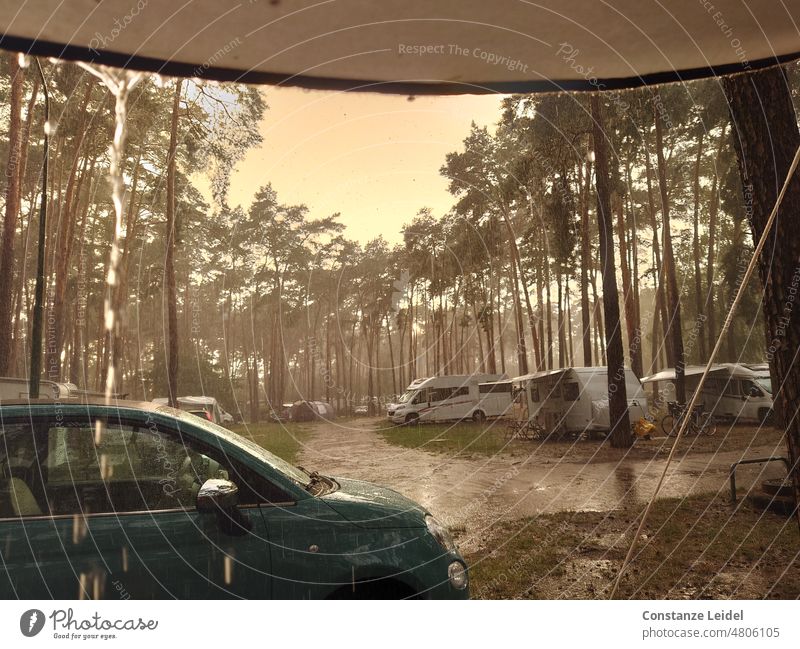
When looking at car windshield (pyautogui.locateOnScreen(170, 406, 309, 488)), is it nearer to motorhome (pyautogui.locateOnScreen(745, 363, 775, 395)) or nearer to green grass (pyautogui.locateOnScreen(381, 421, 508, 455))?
green grass (pyautogui.locateOnScreen(381, 421, 508, 455))

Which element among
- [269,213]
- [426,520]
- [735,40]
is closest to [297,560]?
[426,520]

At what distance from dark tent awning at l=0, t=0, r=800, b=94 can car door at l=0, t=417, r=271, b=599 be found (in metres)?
1.67

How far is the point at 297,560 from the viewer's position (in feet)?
7.84

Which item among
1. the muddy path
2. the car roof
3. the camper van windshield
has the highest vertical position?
the car roof

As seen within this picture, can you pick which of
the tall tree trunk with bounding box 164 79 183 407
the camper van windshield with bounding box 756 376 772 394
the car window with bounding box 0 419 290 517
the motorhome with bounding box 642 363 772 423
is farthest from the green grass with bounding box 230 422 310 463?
the camper van windshield with bounding box 756 376 772 394

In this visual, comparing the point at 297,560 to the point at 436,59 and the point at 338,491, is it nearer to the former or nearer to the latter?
the point at 338,491

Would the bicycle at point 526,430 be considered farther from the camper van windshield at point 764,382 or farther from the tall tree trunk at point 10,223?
the tall tree trunk at point 10,223

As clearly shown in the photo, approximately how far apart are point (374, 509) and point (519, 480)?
8231 mm

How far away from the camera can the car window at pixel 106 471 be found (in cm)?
241

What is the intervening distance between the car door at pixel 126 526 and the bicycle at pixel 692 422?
14873 millimetres

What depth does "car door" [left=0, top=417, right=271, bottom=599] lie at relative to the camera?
2.18 m

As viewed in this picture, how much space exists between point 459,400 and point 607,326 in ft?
40.4

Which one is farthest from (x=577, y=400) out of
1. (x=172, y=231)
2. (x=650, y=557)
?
(x=172, y=231)

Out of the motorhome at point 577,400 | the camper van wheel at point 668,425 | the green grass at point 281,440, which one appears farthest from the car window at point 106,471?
the camper van wheel at point 668,425
